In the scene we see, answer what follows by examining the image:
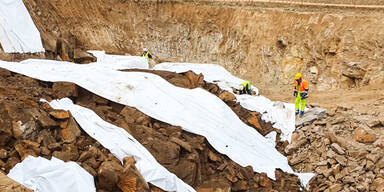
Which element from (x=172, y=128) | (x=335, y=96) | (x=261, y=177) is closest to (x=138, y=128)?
(x=172, y=128)

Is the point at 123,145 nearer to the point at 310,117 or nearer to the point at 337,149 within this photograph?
the point at 337,149

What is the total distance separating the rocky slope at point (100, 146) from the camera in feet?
15.0

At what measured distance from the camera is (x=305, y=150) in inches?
277

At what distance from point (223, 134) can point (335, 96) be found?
6342mm

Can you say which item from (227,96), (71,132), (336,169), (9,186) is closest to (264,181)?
(336,169)

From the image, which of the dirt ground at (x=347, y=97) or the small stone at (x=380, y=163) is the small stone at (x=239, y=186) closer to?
the small stone at (x=380, y=163)

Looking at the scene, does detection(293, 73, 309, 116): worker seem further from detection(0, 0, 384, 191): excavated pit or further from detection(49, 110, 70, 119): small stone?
detection(49, 110, 70, 119): small stone

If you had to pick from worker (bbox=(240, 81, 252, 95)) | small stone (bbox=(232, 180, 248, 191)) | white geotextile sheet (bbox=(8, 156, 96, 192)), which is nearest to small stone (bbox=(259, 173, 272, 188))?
small stone (bbox=(232, 180, 248, 191))

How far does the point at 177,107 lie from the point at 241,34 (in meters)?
9.73

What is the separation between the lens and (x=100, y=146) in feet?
16.9

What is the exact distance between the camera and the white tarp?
4.87 m

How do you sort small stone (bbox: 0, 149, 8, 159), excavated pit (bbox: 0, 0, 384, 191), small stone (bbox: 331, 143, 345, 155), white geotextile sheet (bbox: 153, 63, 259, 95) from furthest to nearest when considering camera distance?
white geotextile sheet (bbox: 153, 63, 259, 95)
small stone (bbox: 331, 143, 345, 155)
excavated pit (bbox: 0, 0, 384, 191)
small stone (bbox: 0, 149, 8, 159)

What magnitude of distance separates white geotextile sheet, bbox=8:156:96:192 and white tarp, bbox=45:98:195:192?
86cm

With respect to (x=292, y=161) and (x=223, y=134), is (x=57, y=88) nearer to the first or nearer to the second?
(x=223, y=134)
